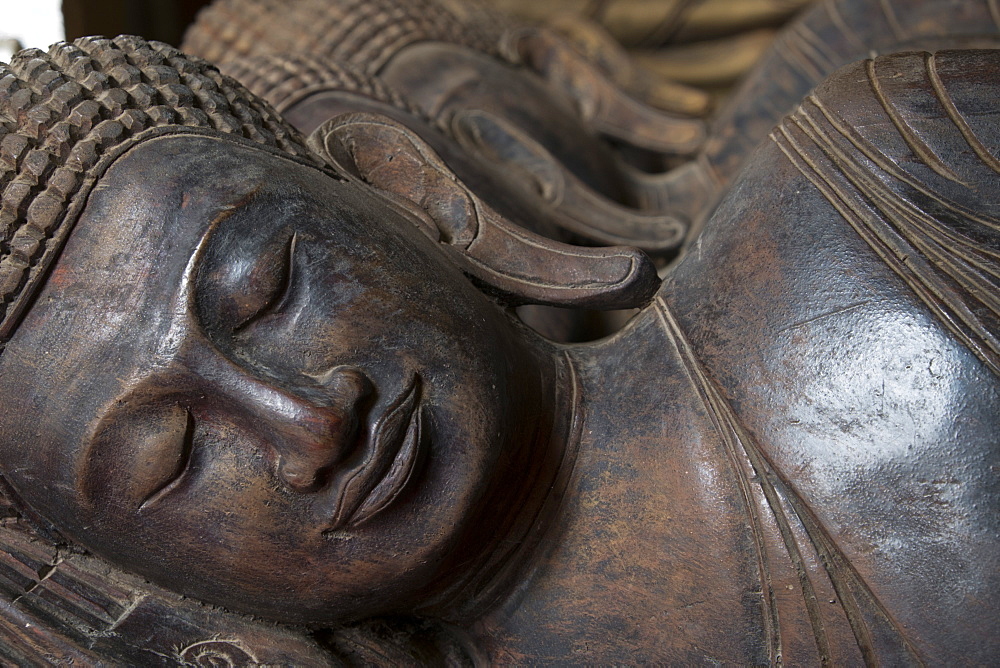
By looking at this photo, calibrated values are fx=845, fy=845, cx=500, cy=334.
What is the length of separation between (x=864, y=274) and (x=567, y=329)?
735mm

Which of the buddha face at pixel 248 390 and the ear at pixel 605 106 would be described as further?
the ear at pixel 605 106

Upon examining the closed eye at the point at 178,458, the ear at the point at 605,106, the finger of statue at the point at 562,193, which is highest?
the ear at the point at 605,106

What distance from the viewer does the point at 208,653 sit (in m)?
1.15

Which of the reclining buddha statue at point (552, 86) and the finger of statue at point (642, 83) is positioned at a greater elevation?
the finger of statue at point (642, 83)

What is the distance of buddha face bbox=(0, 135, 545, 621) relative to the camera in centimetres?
98

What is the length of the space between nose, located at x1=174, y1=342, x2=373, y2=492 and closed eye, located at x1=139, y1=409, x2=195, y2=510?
51 mm

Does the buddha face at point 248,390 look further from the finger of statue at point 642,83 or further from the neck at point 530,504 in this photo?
the finger of statue at point 642,83

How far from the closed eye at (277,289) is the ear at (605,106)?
1.29m

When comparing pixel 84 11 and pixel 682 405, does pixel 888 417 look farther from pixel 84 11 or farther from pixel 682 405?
pixel 84 11

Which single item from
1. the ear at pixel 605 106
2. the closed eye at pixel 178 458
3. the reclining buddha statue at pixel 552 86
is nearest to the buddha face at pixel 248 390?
the closed eye at pixel 178 458

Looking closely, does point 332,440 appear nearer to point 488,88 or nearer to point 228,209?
point 228,209

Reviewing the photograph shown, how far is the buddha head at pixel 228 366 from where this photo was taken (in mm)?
980

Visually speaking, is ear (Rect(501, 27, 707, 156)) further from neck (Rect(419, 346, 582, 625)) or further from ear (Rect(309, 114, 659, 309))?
neck (Rect(419, 346, 582, 625))

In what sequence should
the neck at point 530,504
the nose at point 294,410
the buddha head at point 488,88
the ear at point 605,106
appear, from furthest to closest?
the ear at point 605,106 → the buddha head at point 488,88 → the neck at point 530,504 → the nose at point 294,410
